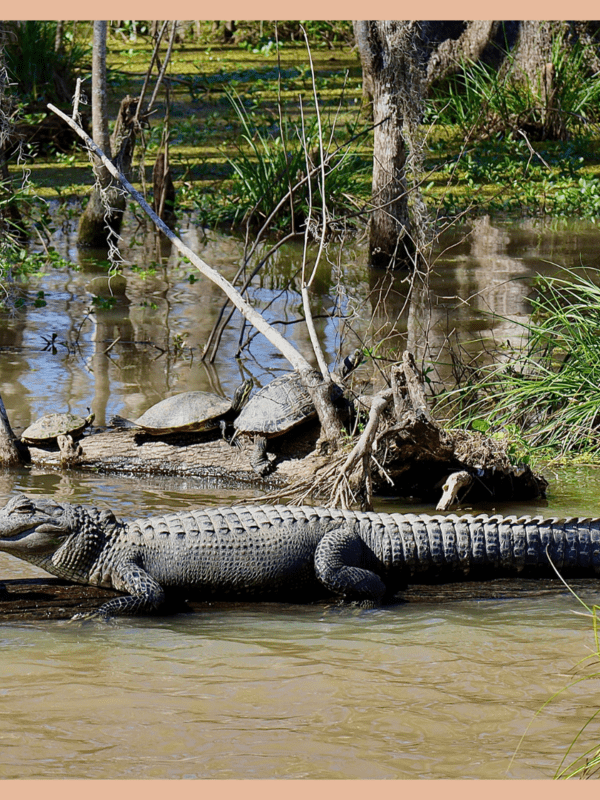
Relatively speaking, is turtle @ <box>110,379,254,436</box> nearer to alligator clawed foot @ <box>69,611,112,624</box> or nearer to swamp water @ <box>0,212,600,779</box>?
swamp water @ <box>0,212,600,779</box>

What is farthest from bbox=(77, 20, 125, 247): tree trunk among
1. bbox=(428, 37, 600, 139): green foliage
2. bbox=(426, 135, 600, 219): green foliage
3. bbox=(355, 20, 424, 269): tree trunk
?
bbox=(428, 37, 600, 139): green foliage

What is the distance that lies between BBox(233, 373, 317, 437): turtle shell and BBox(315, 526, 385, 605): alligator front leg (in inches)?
83.7

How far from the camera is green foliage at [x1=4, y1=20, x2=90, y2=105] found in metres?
16.8

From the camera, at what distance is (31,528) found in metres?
4.59

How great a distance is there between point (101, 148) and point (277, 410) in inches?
213

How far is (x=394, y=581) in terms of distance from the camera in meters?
4.89

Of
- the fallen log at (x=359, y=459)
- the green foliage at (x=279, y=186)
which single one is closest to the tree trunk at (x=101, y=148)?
the green foliage at (x=279, y=186)

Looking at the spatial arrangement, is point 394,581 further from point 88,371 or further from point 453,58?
point 453,58

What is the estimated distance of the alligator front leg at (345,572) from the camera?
462cm

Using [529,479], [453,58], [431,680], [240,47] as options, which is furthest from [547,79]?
[431,680]

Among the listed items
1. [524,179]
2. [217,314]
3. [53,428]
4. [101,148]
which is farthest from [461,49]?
[53,428]

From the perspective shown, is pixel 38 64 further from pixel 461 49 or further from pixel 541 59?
pixel 541 59

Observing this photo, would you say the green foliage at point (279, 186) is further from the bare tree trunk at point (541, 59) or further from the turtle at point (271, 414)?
the turtle at point (271, 414)

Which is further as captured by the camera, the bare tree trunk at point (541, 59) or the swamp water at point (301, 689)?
the bare tree trunk at point (541, 59)
